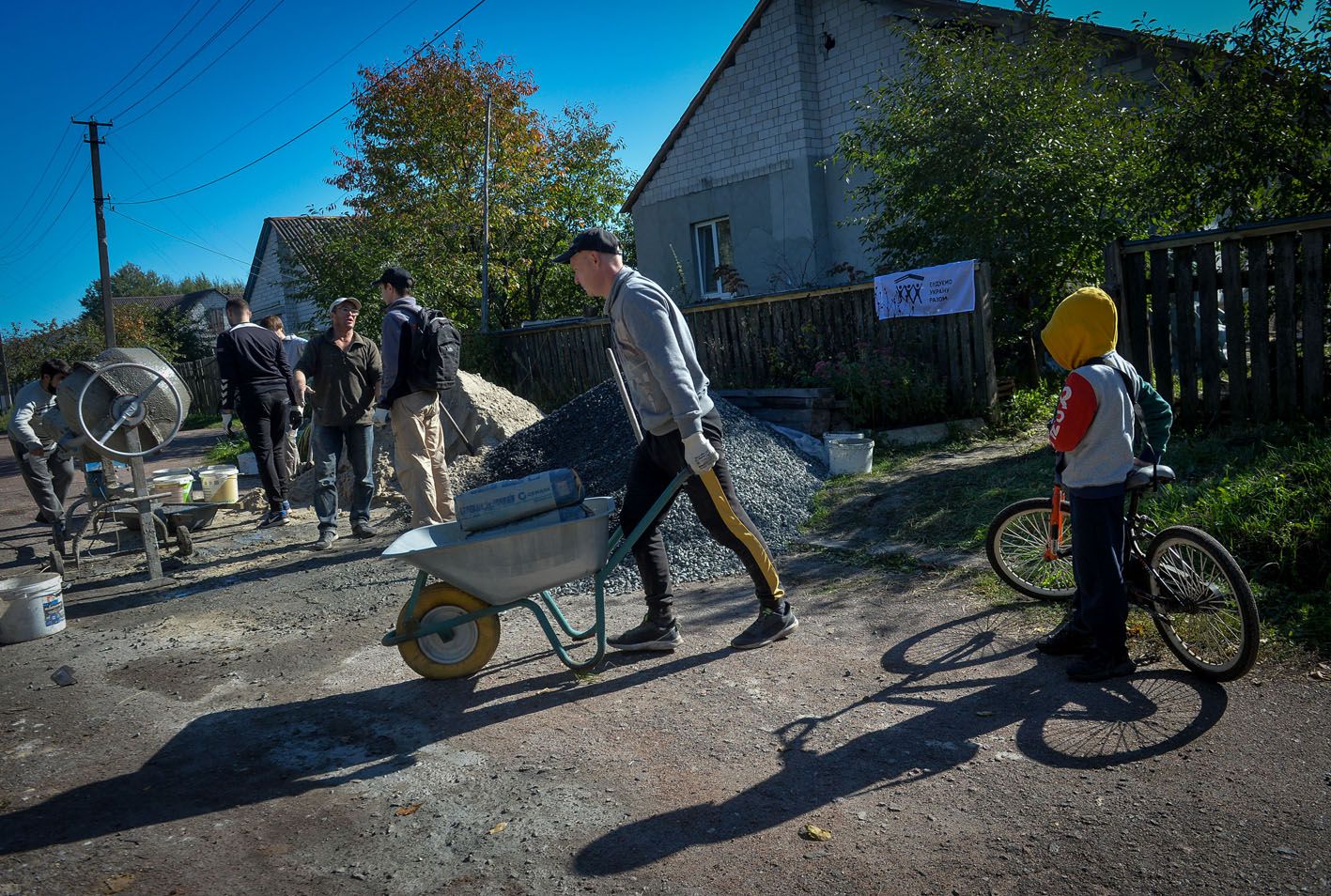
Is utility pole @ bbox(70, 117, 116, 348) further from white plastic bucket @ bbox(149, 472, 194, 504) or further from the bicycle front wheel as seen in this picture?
the bicycle front wheel

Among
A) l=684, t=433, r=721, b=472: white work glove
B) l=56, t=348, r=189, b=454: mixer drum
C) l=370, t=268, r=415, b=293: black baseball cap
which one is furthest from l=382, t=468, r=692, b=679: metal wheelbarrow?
l=56, t=348, r=189, b=454: mixer drum

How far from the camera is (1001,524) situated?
4.69 metres

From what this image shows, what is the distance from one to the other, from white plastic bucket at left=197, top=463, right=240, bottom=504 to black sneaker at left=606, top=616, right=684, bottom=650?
20.4ft

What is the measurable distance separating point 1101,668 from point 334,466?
6172mm

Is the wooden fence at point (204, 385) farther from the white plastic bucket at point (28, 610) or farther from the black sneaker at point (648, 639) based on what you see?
the black sneaker at point (648, 639)

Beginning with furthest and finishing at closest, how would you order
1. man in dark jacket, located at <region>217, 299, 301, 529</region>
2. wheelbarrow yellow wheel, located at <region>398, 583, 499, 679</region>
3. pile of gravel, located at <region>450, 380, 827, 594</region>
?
man in dark jacket, located at <region>217, 299, 301, 529</region>, pile of gravel, located at <region>450, 380, 827, 594</region>, wheelbarrow yellow wheel, located at <region>398, 583, 499, 679</region>

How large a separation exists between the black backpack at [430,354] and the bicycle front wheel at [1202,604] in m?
4.60

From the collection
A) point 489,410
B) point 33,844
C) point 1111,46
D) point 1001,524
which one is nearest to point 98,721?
point 33,844

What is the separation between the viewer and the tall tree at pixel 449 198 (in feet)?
A: 64.7

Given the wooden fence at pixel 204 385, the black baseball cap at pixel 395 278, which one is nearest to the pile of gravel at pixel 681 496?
the black baseball cap at pixel 395 278

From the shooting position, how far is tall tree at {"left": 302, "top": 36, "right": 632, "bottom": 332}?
19734 millimetres

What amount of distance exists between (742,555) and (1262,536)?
8.60 ft

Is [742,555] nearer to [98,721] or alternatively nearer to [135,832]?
[135,832]

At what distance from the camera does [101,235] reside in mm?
20078
